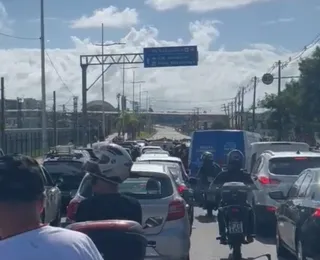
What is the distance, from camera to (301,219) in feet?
38.5

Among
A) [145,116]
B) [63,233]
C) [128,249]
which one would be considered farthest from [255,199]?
[145,116]

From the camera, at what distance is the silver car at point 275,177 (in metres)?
17.2

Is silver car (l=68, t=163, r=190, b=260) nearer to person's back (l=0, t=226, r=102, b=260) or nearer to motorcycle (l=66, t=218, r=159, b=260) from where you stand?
motorcycle (l=66, t=218, r=159, b=260)

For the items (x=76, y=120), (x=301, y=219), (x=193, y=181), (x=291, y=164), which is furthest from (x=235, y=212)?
(x=76, y=120)

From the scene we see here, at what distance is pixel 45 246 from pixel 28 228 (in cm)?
15

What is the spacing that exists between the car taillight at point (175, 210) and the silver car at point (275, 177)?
5.89m

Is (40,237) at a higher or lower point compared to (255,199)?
higher

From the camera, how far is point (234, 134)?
3130 centimetres

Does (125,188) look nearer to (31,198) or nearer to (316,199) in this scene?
(316,199)

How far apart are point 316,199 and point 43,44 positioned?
32.6m

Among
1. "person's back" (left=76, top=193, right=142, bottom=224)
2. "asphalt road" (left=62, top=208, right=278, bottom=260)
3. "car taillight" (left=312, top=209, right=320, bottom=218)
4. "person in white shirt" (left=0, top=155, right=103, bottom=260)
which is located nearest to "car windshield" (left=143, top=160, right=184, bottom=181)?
"asphalt road" (left=62, top=208, right=278, bottom=260)

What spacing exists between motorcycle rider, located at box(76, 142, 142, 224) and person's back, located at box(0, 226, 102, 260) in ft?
9.08

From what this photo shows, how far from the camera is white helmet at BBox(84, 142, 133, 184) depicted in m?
6.69

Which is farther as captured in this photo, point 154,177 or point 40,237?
point 154,177
